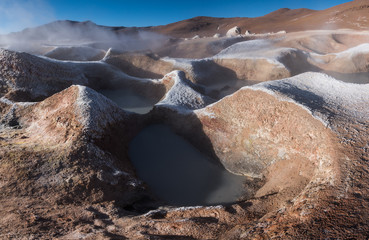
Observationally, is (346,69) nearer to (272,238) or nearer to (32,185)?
(272,238)

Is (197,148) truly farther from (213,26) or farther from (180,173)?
(213,26)

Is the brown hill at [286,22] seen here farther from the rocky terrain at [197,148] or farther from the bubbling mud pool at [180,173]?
the bubbling mud pool at [180,173]

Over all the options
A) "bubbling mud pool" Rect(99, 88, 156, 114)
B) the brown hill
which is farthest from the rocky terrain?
the brown hill

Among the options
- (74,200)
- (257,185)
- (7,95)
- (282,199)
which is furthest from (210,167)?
(7,95)

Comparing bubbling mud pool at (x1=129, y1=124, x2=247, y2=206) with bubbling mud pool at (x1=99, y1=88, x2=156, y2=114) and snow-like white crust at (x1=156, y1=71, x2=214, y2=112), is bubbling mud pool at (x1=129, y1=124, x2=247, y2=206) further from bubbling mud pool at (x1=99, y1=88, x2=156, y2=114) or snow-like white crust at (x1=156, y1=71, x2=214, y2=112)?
bubbling mud pool at (x1=99, y1=88, x2=156, y2=114)

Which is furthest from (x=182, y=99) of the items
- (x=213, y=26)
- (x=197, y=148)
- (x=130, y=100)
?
(x=213, y=26)
